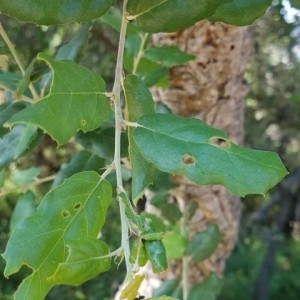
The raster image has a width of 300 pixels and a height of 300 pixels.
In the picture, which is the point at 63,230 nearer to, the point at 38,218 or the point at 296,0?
the point at 38,218

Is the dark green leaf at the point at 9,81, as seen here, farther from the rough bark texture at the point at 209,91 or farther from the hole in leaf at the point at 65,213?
the rough bark texture at the point at 209,91

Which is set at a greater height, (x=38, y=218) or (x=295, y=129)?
(x=38, y=218)

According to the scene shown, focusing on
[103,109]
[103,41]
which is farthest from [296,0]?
[103,41]

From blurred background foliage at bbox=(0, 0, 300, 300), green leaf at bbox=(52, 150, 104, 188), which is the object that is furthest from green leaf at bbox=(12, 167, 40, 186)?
green leaf at bbox=(52, 150, 104, 188)

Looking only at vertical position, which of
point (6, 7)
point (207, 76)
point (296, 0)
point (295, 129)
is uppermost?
point (6, 7)

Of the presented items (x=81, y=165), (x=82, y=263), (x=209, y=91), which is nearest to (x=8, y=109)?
(x=81, y=165)

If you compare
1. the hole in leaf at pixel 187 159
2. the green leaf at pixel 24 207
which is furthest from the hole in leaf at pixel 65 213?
the green leaf at pixel 24 207

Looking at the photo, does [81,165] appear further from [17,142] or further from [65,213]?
[65,213]

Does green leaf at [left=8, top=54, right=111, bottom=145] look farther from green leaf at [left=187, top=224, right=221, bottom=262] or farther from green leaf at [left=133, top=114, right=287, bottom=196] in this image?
green leaf at [left=187, top=224, right=221, bottom=262]
